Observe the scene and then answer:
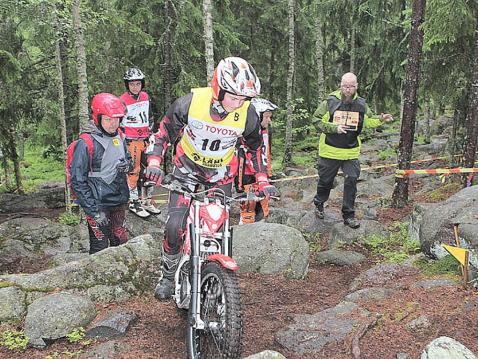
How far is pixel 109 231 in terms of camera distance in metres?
6.82

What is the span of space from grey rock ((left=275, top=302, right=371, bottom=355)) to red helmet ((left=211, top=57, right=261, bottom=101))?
92.7 inches

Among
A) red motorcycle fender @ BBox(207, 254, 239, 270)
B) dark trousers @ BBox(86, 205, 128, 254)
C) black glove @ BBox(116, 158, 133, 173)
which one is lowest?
dark trousers @ BBox(86, 205, 128, 254)

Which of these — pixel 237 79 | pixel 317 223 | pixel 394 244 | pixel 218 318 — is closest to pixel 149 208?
pixel 317 223

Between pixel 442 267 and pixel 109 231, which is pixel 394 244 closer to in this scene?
pixel 442 267

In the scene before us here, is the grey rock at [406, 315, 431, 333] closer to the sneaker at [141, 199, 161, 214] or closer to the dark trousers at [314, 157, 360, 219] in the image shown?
the dark trousers at [314, 157, 360, 219]

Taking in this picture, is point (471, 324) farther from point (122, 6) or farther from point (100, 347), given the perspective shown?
point (122, 6)

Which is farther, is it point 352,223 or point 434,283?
point 352,223

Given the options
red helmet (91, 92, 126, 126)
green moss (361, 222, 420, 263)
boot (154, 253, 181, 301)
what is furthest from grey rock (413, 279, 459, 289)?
red helmet (91, 92, 126, 126)

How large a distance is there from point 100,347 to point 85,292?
105cm

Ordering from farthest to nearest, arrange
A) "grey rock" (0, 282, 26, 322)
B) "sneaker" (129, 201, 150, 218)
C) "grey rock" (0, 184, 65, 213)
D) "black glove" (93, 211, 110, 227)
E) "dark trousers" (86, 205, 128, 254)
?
1. "grey rock" (0, 184, 65, 213)
2. "sneaker" (129, 201, 150, 218)
3. "dark trousers" (86, 205, 128, 254)
4. "black glove" (93, 211, 110, 227)
5. "grey rock" (0, 282, 26, 322)

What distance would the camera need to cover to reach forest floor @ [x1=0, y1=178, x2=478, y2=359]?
4.32m

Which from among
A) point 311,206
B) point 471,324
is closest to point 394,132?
point 311,206

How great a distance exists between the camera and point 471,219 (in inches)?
242

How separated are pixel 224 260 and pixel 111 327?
1.65 metres
